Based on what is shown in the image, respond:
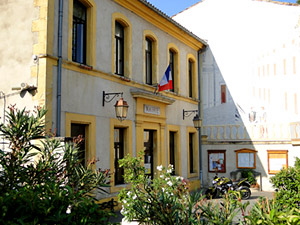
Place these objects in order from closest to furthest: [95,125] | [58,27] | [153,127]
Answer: [58,27] → [95,125] → [153,127]

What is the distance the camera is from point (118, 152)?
11.5 m

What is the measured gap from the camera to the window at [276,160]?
15641 millimetres

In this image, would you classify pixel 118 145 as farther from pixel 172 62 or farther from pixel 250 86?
pixel 250 86

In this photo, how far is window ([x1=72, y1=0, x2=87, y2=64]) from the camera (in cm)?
995

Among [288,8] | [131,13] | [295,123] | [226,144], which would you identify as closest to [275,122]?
[295,123]

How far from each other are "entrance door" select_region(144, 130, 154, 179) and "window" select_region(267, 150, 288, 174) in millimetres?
5994

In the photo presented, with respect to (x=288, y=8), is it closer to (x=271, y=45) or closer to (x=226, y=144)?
(x=271, y=45)

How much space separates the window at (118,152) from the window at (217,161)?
268 inches

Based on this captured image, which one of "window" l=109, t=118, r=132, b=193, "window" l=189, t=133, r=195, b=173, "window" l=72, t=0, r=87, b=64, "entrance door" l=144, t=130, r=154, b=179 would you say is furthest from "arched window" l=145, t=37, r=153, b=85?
"window" l=189, t=133, r=195, b=173

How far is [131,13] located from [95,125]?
453 cm

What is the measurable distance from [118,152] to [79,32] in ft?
13.2

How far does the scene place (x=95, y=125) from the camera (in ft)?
33.4

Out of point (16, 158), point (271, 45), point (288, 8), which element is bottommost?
point (16, 158)

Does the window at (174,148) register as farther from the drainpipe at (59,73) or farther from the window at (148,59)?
the drainpipe at (59,73)
